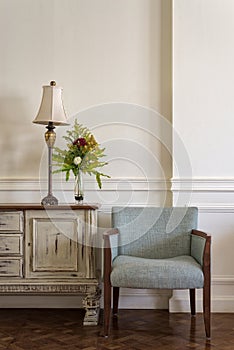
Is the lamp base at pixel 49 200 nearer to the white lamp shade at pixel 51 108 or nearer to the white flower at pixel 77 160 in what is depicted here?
the white flower at pixel 77 160

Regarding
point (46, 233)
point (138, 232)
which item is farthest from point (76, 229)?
point (138, 232)

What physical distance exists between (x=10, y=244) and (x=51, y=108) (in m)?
0.95

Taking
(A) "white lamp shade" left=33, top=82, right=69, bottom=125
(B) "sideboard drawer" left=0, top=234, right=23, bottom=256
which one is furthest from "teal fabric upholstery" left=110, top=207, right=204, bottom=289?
(A) "white lamp shade" left=33, top=82, right=69, bottom=125

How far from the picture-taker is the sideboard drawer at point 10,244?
3.18m

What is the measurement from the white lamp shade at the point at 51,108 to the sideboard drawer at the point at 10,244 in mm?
804

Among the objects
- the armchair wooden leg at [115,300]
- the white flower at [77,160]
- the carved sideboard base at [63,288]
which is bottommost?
the armchair wooden leg at [115,300]

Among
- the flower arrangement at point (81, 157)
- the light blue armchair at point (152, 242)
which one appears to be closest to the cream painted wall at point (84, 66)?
the flower arrangement at point (81, 157)

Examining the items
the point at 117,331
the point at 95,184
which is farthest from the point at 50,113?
the point at 117,331

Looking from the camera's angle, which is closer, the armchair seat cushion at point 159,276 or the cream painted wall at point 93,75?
the armchair seat cushion at point 159,276

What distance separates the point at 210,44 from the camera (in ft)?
11.6

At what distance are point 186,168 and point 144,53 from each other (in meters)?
0.93

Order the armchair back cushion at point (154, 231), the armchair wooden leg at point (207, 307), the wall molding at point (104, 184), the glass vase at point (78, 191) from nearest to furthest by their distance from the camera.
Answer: the armchair wooden leg at point (207, 307)
the armchair back cushion at point (154, 231)
the glass vase at point (78, 191)
the wall molding at point (104, 184)

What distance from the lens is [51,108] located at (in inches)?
130

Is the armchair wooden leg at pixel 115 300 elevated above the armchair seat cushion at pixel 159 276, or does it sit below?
below
